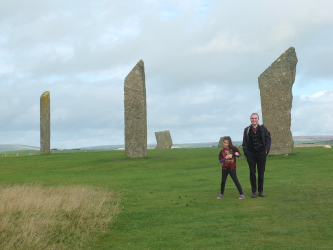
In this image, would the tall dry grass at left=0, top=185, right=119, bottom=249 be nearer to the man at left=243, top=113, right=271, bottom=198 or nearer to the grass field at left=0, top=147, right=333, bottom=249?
the grass field at left=0, top=147, right=333, bottom=249

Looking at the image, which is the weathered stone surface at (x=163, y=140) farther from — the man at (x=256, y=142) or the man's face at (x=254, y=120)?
the man's face at (x=254, y=120)

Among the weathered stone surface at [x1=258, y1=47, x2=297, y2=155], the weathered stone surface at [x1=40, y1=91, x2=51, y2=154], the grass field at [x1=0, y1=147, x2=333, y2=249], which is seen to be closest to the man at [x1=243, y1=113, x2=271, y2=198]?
the grass field at [x1=0, y1=147, x2=333, y2=249]

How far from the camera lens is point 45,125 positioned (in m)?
42.5

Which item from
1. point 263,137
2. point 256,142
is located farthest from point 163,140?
point 263,137

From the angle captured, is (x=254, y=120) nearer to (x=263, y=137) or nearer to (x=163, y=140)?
(x=263, y=137)

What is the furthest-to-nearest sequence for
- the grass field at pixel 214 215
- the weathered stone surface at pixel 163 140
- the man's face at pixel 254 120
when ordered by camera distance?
the weathered stone surface at pixel 163 140 → the man's face at pixel 254 120 → the grass field at pixel 214 215

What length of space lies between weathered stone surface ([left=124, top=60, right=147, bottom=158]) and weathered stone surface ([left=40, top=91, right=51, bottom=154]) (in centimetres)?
1371

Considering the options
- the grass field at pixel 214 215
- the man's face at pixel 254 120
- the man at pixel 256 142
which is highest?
the man's face at pixel 254 120

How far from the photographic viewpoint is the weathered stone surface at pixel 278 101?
2952 cm

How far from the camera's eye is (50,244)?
8.97 m

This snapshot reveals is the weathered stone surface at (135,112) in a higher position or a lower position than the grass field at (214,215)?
higher

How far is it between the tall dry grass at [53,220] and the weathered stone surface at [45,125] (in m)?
29.7

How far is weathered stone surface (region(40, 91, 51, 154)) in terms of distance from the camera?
42562mm

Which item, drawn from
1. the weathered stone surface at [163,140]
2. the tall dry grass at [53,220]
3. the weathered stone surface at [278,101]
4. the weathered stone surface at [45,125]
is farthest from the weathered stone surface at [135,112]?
the weathered stone surface at [163,140]
